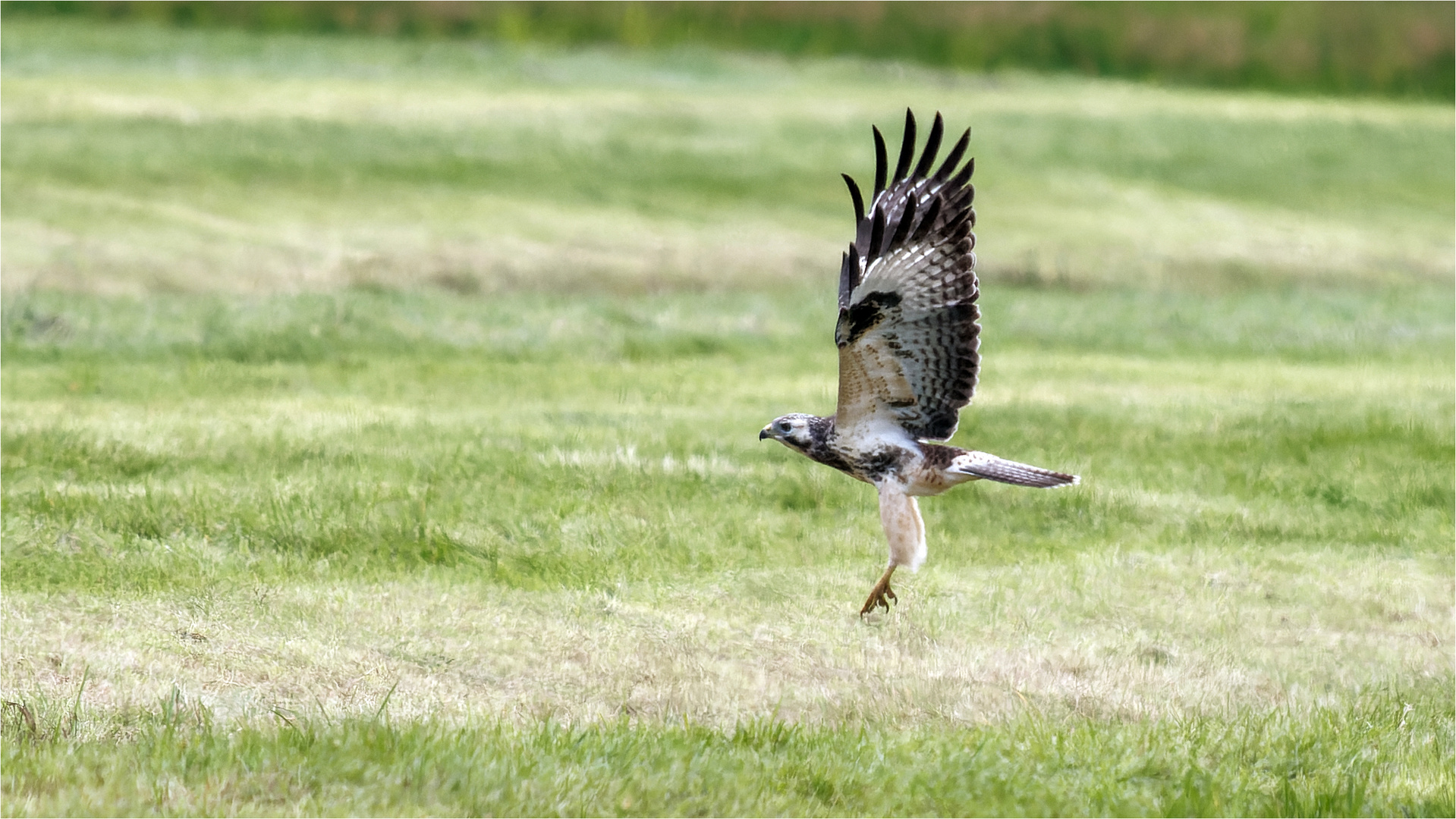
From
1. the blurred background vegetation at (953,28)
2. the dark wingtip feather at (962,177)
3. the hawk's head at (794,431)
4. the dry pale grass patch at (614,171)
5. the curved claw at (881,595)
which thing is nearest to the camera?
the dark wingtip feather at (962,177)

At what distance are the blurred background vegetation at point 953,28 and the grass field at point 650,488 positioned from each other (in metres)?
5.27

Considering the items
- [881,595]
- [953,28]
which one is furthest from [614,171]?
[881,595]

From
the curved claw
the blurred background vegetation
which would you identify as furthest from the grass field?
the blurred background vegetation

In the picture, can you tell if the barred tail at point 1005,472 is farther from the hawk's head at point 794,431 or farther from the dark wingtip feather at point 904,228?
the dark wingtip feather at point 904,228

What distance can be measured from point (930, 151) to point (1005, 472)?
152 cm

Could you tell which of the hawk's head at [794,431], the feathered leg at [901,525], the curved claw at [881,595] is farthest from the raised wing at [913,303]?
the curved claw at [881,595]

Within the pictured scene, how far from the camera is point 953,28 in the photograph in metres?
33.6

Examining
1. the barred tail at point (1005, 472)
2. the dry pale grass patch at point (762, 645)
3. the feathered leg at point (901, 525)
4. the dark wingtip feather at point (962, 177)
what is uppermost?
the dark wingtip feather at point (962, 177)

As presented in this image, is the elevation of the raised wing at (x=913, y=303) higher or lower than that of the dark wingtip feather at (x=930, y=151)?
lower

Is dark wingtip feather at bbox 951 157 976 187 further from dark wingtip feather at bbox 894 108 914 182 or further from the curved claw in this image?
the curved claw

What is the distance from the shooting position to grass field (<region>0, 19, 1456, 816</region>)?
6562 mm

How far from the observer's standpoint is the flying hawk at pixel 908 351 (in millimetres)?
7547

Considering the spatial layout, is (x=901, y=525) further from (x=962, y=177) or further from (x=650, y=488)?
(x=650, y=488)

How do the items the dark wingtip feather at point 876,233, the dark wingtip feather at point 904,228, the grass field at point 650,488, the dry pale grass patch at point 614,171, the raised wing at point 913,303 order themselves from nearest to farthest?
the grass field at point 650,488 < the dark wingtip feather at point 876,233 < the dark wingtip feather at point 904,228 < the raised wing at point 913,303 < the dry pale grass patch at point 614,171
